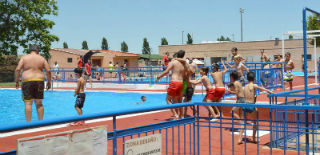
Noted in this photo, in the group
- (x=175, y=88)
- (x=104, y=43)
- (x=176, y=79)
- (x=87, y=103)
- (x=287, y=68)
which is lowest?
(x=87, y=103)

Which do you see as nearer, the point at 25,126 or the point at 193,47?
the point at 25,126

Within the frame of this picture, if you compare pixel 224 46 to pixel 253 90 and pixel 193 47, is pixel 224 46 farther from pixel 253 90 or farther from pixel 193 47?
pixel 253 90

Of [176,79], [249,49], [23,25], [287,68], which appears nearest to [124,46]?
[249,49]

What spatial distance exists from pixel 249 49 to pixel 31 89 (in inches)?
2091

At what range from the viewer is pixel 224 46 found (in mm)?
59469

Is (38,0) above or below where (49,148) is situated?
above

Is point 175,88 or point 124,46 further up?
point 124,46

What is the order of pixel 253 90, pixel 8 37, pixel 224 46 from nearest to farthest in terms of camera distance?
pixel 253 90
pixel 8 37
pixel 224 46

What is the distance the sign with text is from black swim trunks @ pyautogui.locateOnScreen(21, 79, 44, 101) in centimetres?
432

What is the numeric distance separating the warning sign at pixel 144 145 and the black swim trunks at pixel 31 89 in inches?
163

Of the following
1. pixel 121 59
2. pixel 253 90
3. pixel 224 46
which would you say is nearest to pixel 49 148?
pixel 253 90

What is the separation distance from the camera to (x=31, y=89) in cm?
719

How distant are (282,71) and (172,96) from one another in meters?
7.31

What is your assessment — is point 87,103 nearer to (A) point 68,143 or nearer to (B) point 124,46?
(A) point 68,143
